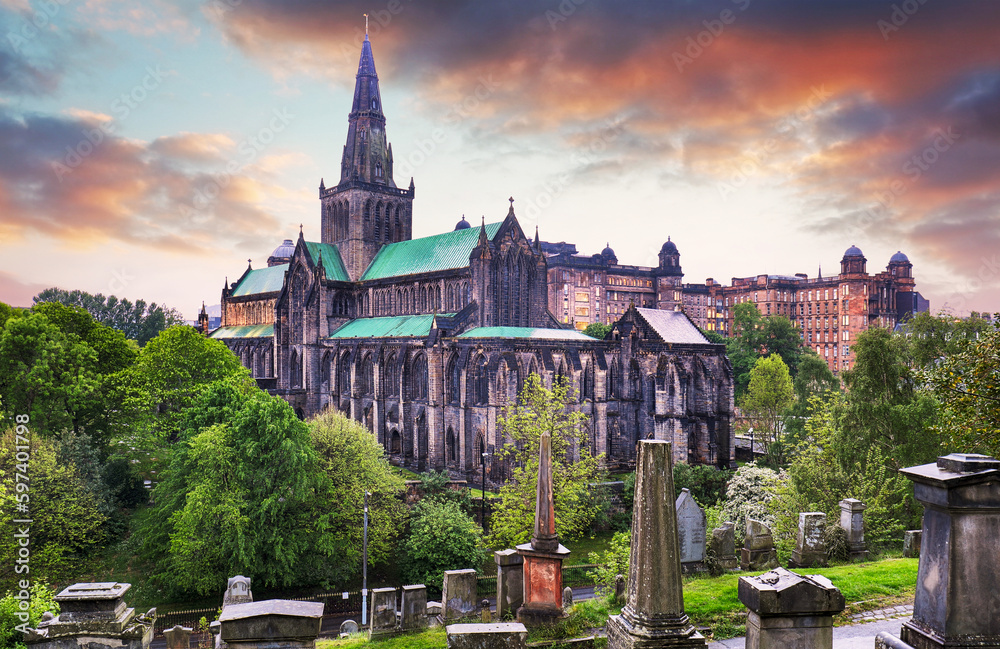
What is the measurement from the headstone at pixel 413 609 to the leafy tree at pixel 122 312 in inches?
3703

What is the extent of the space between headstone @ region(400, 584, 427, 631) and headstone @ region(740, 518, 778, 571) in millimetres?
8443

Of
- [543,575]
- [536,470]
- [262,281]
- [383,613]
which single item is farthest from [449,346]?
[262,281]

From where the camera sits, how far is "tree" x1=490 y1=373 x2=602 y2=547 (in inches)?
1219

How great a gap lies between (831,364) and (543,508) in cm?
11145

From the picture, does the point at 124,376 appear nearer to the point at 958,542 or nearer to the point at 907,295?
the point at 958,542

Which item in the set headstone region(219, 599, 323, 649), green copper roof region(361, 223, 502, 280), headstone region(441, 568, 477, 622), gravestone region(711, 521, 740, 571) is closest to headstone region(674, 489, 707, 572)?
gravestone region(711, 521, 740, 571)

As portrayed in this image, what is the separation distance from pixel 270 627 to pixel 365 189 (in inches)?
2513

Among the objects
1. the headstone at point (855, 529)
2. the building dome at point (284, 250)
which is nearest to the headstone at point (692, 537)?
the headstone at point (855, 529)

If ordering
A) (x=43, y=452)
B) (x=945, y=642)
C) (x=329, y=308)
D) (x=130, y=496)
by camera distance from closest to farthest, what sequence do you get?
(x=945, y=642) < (x=43, y=452) < (x=130, y=496) < (x=329, y=308)

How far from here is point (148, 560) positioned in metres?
30.1

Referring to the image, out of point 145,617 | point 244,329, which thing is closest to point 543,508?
point 145,617

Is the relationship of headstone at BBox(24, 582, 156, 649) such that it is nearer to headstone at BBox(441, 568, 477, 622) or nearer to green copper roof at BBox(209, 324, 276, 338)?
headstone at BBox(441, 568, 477, 622)

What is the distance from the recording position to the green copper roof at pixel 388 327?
5244 cm

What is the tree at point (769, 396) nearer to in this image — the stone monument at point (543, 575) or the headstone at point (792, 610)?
the stone monument at point (543, 575)
